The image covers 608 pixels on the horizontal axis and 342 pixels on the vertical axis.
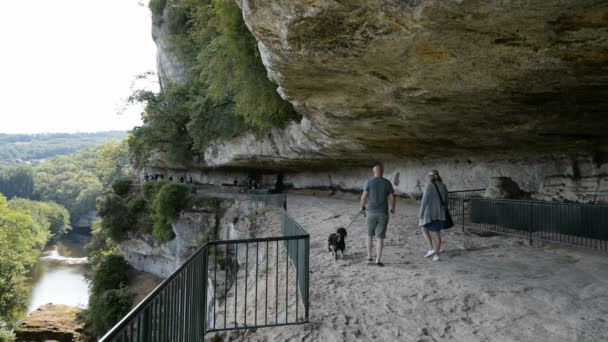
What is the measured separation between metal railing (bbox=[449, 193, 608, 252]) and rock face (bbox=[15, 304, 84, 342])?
21.8 m

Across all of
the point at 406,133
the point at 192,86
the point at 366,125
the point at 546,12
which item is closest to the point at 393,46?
the point at 546,12

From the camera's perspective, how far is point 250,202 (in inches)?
636

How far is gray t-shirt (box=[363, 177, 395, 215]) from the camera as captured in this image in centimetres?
554

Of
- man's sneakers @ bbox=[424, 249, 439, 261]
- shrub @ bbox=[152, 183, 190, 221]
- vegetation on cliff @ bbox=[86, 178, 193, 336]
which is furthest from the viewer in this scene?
vegetation on cliff @ bbox=[86, 178, 193, 336]

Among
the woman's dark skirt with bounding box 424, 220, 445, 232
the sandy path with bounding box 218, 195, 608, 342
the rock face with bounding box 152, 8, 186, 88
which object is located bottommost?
the sandy path with bounding box 218, 195, 608, 342

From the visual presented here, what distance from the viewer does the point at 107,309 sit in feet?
64.0

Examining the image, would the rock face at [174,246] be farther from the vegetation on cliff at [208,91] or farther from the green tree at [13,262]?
the green tree at [13,262]

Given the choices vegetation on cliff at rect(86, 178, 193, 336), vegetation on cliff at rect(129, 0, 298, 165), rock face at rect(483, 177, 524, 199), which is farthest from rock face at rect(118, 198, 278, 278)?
rock face at rect(483, 177, 524, 199)

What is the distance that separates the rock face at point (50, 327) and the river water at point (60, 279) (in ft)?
20.1

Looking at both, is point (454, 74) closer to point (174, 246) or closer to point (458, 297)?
point (458, 297)

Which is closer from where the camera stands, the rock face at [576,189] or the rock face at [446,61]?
the rock face at [446,61]

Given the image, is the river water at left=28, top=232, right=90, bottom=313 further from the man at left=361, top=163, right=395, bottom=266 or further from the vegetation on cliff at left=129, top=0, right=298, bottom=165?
the man at left=361, top=163, right=395, bottom=266

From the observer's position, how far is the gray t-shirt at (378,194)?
18.2ft

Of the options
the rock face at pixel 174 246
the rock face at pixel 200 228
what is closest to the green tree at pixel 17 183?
the rock face at pixel 174 246
